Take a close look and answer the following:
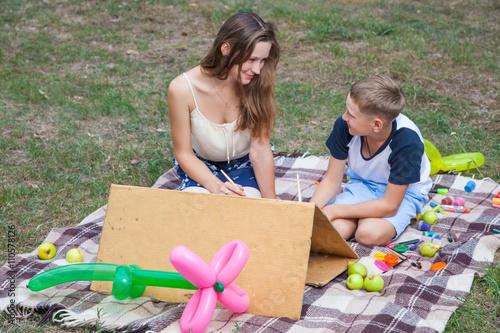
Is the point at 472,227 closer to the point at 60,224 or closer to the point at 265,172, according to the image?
the point at 265,172

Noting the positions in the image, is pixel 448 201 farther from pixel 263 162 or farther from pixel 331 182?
pixel 263 162

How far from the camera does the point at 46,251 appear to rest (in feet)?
10.0

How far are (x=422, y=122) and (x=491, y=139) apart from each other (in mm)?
644

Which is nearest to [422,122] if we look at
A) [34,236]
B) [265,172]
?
[265,172]

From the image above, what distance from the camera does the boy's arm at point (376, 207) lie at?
3.12m

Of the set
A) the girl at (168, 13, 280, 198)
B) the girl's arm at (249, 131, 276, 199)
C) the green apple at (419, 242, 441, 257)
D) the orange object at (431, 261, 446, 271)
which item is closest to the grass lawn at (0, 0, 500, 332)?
the orange object at (431, 261, 446, 271)

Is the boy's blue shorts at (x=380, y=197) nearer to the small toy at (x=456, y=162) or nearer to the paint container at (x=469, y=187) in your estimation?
the paint container at (x=469, y=187)

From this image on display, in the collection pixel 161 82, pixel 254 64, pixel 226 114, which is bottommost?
pixel 161 82

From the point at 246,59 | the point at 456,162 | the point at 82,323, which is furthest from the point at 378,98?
the point at 82,323

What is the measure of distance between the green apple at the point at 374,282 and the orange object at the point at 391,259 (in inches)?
11.2

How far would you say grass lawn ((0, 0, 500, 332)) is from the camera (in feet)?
13.0

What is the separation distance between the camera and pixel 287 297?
241 cm

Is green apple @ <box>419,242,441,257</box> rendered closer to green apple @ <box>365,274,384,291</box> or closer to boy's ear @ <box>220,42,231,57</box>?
green apple @ <box>365,274,384,291</box>

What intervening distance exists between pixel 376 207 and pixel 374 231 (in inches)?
5.9
